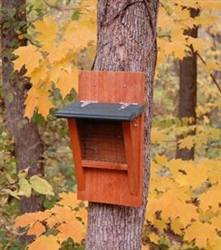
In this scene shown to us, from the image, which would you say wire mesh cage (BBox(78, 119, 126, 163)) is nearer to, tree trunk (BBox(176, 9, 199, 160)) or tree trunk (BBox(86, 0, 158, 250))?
tree trunk (BBox(86, 0, 158, 250))

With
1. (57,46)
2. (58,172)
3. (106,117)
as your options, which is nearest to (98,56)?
(106,117)

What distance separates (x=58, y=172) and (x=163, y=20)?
3034mm

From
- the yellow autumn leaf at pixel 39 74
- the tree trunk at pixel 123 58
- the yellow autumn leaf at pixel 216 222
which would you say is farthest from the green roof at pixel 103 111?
the yellow autumn leaf at pixel 216 222

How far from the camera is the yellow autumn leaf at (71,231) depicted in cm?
205

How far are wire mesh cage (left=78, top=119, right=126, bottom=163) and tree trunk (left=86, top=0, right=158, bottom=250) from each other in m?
0.18

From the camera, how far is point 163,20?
2.63 m

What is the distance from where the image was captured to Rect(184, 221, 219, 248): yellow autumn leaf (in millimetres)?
2146

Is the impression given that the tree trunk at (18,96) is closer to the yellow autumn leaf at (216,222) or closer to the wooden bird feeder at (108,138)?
the yellow autumn leaf at (216,222)

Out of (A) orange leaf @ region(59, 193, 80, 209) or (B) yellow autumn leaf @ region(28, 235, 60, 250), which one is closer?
(B) yellow autumn leaf @ region(28, 235, 60, 250)

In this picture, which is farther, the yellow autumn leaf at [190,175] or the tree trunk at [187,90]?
the tree trunk at [187,90]

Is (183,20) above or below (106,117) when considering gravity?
above

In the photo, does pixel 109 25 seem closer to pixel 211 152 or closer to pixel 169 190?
pixel 169 190

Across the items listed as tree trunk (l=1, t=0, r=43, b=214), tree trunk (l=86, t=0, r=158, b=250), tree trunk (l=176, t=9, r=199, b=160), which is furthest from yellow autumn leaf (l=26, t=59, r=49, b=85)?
tree trunk (l=176, t=9, r=199, b=160)

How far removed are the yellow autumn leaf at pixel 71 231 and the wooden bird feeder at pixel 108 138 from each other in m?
0.46
